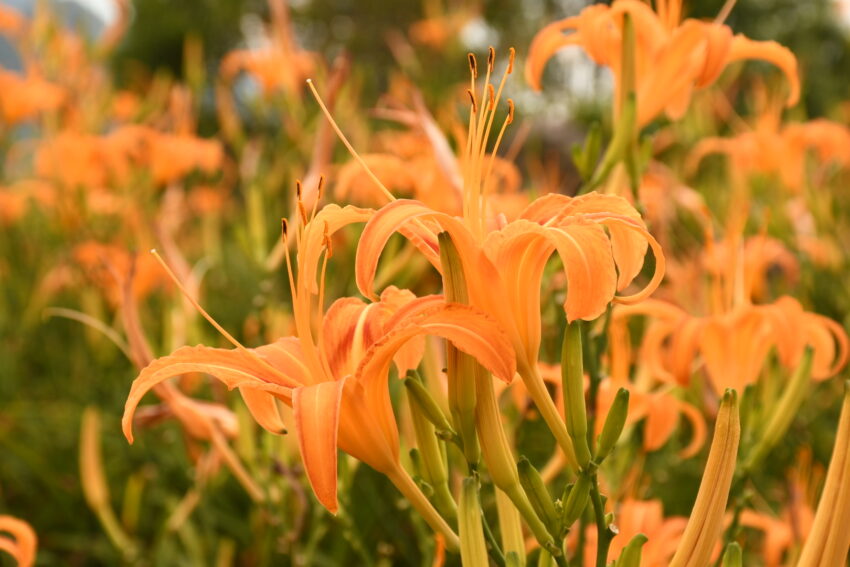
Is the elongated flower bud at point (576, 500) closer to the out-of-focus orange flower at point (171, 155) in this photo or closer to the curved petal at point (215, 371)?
the curved petal at point (215, 371)

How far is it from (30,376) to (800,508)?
249 centimetres

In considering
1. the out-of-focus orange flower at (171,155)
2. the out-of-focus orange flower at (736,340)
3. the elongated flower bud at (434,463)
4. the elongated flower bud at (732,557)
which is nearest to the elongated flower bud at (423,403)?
the elongated flower bud at (434,463)

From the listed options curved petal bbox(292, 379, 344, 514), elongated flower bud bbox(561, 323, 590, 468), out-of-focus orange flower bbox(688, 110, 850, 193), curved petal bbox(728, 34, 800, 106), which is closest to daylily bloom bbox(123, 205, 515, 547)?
curved petal bbox(292, 379, 344, 514)

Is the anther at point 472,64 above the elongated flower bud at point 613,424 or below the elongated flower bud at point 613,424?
above

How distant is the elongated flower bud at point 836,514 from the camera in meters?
0.65

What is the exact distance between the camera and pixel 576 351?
74cm

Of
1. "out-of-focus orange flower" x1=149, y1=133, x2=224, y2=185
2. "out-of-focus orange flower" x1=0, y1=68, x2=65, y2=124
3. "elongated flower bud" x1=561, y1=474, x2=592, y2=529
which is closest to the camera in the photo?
"elongated flower bud" x1=561, y1=474, x2=592, y2=529

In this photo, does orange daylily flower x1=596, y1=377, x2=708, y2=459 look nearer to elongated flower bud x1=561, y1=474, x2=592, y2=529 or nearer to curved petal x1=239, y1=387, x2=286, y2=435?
elongated flower bud x1=561, y1=474, x2=592, y2=529

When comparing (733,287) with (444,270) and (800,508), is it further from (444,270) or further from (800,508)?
(444,270)

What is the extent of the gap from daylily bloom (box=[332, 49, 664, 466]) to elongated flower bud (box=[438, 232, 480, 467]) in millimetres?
18

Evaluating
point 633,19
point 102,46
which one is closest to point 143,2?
point 102,46

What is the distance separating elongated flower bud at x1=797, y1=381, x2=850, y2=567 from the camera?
651 mm

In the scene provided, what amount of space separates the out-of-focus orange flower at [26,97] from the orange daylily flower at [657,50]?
220cm

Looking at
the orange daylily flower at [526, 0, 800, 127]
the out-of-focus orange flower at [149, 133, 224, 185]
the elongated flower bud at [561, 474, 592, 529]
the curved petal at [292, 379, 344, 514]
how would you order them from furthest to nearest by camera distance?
the out-of-focus orange flower at [149, 133, 224, 185] → the orange daylily flower at [526, 0, 800, 127] → the elongated flower bud at [561, 474, 592, 529] → the curved petal at [292, 379, 344, 514]
